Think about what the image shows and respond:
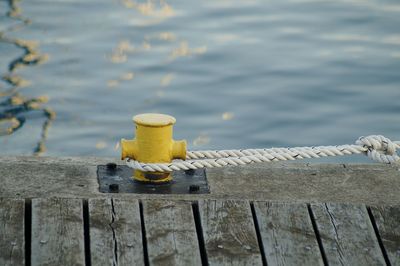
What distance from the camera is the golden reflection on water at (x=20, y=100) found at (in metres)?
7.64

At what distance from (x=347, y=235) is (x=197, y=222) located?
526 mm

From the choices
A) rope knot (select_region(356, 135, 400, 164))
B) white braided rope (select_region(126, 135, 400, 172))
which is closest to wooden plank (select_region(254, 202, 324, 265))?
white braided rope (select_region(126, 135, 400, 172))

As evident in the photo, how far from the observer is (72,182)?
13.2 feet

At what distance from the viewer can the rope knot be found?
14.3 ft

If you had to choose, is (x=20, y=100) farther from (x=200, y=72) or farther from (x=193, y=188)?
(x=193, y=188)

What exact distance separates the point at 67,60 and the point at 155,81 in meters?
0.90

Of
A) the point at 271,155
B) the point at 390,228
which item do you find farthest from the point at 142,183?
the point at 390,228

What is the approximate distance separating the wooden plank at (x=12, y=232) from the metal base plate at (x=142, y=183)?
1.22 ft

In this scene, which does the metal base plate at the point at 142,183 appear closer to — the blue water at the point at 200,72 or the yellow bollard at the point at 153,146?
the yellow bollard at the point at 153,146

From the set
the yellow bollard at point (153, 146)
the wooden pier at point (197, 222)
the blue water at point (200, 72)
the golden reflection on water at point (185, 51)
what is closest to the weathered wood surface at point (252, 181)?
the wooden pier at point (197, 222)

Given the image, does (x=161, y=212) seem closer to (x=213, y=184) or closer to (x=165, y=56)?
(x=213, y=184)

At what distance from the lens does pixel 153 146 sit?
4.14 metres

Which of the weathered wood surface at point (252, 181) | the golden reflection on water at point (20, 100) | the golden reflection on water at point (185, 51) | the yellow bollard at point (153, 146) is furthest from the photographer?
the golden reflection on water at point (185, 51)

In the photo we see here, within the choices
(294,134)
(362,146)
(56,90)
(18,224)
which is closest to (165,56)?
(56,90)
